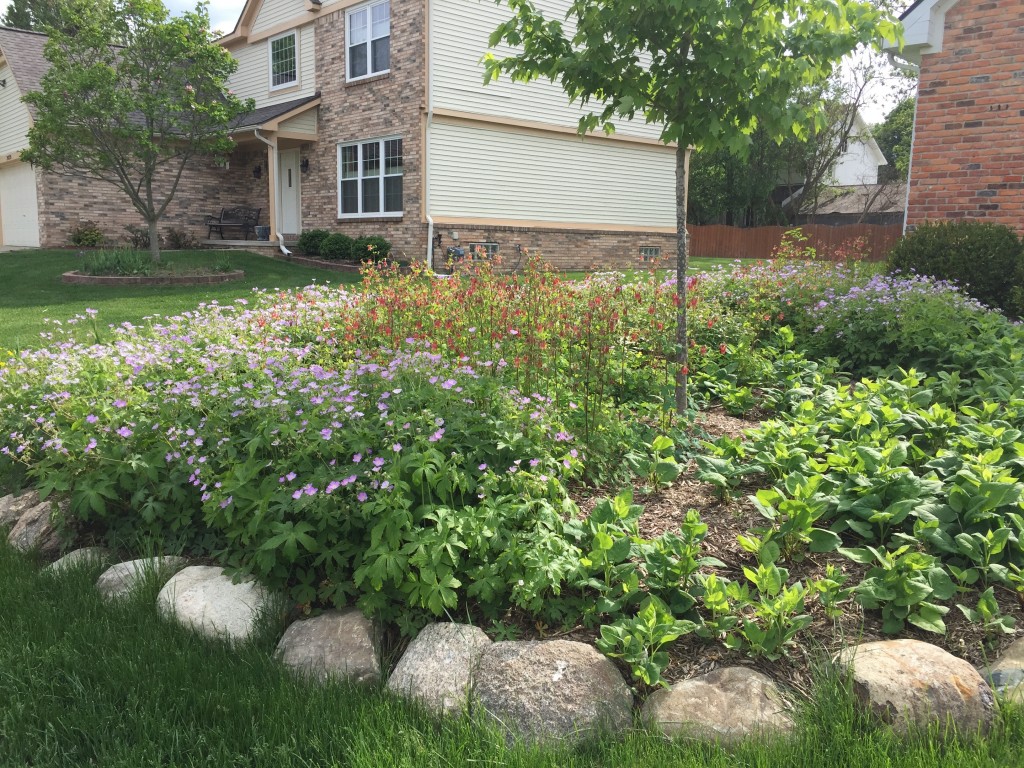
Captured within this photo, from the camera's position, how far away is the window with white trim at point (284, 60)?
19.3 meters

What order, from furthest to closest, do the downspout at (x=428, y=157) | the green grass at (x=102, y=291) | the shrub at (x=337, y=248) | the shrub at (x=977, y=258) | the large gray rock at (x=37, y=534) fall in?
the shrub at (x=337, y=248) → the downspout at (x=428, y=157) → the green grass at (x=102, y=291) → the shrub at (x=977, y=258) → the large gray rock at (x=37, y=534)

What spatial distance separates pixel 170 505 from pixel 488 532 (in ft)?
5.40

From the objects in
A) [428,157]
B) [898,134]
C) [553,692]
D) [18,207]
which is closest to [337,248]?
[428,157]

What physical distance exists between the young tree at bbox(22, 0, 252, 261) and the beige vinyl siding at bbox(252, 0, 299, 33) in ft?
16.2

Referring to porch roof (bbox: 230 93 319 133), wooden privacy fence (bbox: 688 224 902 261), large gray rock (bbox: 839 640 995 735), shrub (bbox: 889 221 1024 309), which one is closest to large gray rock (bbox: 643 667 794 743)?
large gray rock (bbox: 839 640 995 735)

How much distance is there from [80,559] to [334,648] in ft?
4.95

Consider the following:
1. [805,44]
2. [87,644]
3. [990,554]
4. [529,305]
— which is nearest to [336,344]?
[529,305]

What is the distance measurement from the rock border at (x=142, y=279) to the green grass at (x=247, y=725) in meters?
10.8

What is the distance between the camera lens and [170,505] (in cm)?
356

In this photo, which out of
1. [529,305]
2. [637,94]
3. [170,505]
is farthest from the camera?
[529,305]

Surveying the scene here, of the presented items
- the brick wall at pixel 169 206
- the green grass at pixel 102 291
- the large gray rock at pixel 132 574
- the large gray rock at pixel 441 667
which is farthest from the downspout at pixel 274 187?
the large gray rock at pixel 441 667

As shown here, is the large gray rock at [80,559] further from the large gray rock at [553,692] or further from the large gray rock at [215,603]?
the large gray rock at [553,692]

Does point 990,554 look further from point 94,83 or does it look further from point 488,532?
point 94,83

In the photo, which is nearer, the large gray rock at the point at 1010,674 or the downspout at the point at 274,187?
the large gray rock at the point at 1010,674
